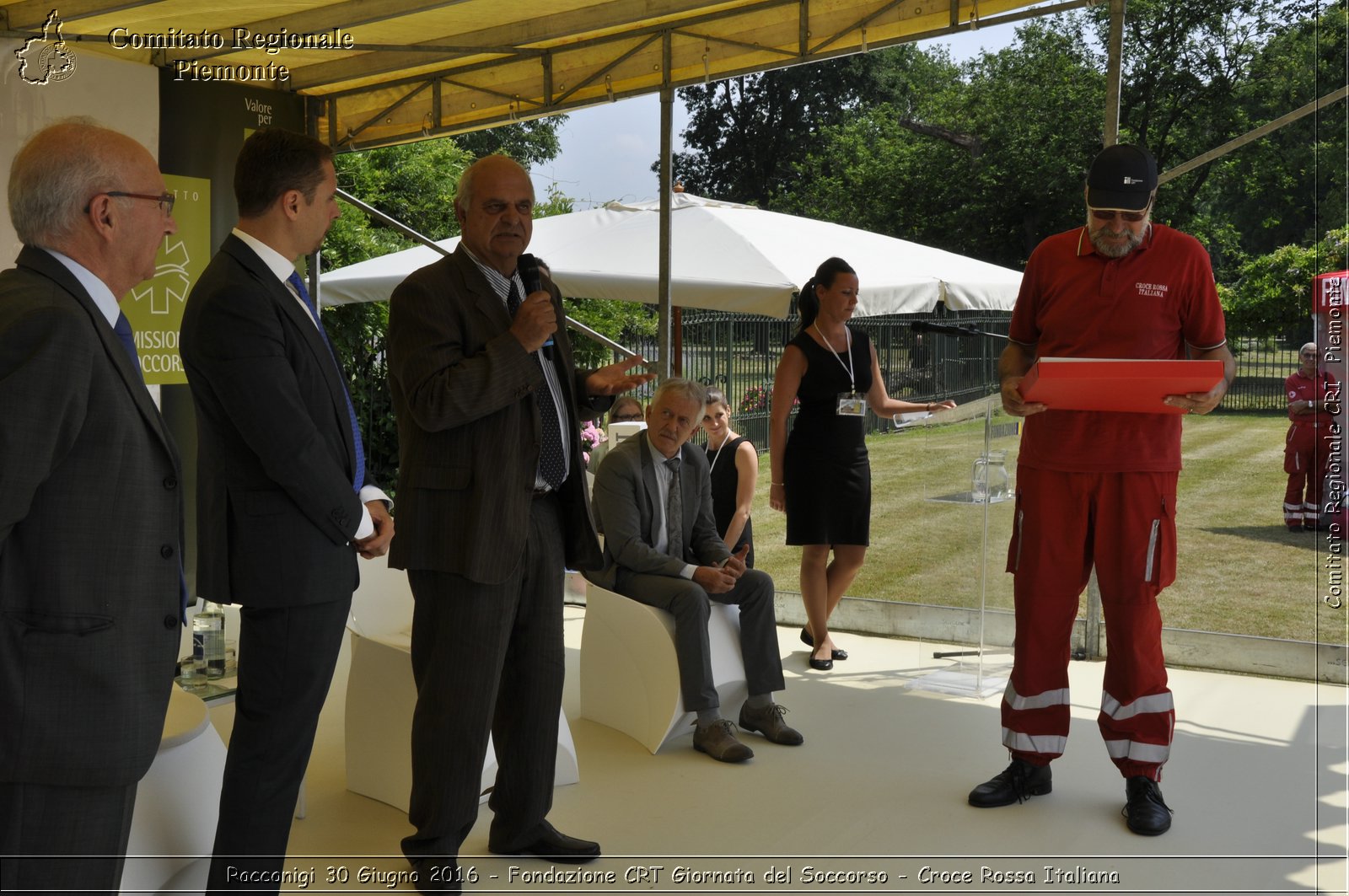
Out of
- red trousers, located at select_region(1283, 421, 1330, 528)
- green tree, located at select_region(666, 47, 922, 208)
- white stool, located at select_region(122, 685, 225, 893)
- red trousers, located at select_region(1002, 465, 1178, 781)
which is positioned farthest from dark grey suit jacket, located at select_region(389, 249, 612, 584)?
green tree, located at select_region(666, 47, 922, 208)

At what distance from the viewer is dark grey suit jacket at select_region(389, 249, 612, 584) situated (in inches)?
111

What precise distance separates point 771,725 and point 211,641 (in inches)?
78.8

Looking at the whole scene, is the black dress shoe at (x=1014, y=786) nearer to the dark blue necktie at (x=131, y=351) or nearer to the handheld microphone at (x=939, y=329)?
the handheld microphone at (x=939, y=329)

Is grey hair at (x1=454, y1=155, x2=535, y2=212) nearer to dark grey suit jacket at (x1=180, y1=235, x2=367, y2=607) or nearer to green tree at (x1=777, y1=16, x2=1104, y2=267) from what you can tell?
dark grey suit jacket at (x1=180, y1=235, x2=367, y2=607)

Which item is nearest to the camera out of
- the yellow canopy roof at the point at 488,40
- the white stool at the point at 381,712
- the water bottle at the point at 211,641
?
the white stool at the point at 381,712

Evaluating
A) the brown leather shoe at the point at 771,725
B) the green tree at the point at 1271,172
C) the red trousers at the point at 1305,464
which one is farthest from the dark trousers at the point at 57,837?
the green tree at the point at 1271,172

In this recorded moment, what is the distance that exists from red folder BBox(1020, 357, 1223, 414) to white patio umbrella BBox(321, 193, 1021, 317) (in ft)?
8.01

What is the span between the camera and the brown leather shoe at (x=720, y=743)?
13.5 feet

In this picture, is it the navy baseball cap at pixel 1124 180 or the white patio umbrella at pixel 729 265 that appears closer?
the navy baseball cap at pixel 1124 180

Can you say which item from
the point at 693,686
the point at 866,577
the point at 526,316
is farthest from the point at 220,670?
the point at 866,577

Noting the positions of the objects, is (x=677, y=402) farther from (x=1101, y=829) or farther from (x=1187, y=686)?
(x=1187, y=686)

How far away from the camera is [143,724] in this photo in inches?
72.7

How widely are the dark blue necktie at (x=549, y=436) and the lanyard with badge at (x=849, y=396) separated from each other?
7.98 ft

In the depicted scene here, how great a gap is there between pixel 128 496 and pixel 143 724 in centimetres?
35
